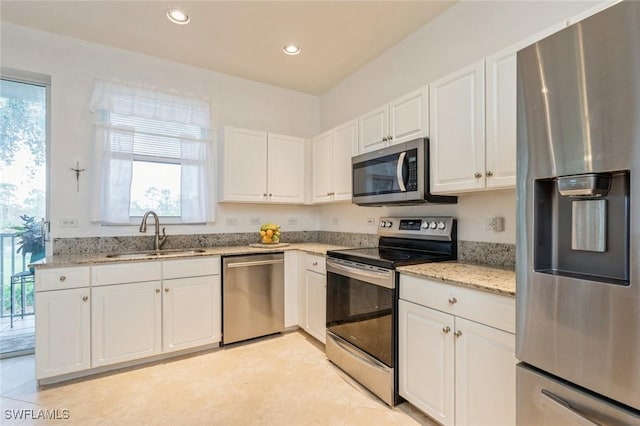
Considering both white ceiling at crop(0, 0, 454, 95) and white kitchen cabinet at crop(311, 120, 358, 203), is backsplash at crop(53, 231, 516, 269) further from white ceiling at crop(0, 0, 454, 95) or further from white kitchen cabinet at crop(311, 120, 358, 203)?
white ceiling at crop(0, 0, 454, 95)

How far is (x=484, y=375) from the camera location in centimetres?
146

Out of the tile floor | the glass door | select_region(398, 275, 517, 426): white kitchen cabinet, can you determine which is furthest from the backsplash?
the tile floor

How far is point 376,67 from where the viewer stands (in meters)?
3.07

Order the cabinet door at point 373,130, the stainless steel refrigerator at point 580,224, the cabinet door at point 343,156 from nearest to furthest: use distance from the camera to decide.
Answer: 1. the stainless steel refrigerator at point 580,224
2. the cabinet door at point 373,130
3. the cabinet door at point 343,156

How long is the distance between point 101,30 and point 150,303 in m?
2.34

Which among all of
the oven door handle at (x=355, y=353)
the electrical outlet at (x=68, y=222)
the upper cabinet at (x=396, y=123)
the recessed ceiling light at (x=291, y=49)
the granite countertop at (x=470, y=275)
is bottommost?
the oven door handle at (x=355, y=353)

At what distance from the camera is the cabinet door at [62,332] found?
2129mm

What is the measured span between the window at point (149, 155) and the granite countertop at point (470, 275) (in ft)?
7.53

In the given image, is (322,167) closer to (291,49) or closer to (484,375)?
(291,49)

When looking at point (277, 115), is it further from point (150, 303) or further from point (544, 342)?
point (544, 342)

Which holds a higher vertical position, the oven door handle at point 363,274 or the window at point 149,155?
the window at point 149,155

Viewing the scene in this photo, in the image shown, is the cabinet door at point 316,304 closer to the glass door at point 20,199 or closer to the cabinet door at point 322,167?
the cabinet door at point 322,167

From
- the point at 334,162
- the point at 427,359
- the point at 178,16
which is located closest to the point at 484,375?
the point at 427,359

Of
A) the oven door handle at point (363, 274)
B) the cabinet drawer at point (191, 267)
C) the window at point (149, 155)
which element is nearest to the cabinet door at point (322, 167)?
the oven door handle at point (363, 274)
